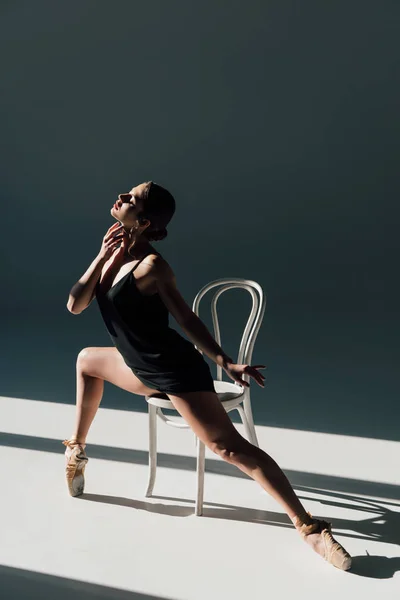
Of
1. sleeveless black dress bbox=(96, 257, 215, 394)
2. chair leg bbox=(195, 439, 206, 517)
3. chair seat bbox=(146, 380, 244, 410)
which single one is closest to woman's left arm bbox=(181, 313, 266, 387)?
sleeveless black dress bbox=(96, 257, 215, 394)

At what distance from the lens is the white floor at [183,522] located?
1.92m

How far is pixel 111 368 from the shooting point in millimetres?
2414

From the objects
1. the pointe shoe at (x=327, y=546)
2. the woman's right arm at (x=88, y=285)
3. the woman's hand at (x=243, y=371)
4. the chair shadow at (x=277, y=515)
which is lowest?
the pointe shoe at (x=327, y=546)

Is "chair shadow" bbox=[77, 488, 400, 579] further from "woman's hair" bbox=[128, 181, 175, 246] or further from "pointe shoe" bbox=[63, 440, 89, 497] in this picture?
"woman's hair" bbox=[128, 181, 175, 246]

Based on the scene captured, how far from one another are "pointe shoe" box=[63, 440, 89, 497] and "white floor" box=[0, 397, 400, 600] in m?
0.05

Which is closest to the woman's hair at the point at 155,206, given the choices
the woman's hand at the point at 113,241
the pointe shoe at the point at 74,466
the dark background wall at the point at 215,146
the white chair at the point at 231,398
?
the woman's hand at the point at 113,241

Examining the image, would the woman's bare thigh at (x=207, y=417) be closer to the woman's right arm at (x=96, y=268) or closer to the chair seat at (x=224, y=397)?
the chair seat at (x=224, y=397)

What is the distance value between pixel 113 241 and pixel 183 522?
0.95 metres

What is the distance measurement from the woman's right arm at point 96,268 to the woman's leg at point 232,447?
0.44m

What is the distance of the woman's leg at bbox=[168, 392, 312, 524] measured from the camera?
2066 mm

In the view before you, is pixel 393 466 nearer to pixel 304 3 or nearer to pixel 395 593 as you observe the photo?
pixel 395 593

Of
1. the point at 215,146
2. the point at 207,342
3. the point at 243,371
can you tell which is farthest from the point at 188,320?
the point at 215,146

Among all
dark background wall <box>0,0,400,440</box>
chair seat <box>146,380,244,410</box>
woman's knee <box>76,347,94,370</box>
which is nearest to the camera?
chair seat <box>146,380,244,410</box>

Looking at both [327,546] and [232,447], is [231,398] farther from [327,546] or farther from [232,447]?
[327,546]
